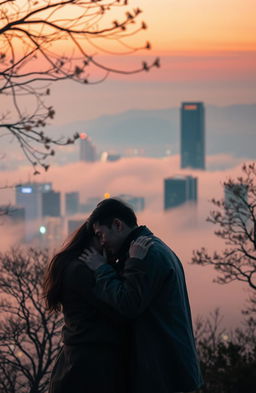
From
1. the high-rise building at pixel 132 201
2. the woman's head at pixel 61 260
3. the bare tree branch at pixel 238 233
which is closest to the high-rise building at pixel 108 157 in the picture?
the high-rise building at pixel 132 201

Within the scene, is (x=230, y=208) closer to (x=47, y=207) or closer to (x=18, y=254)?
(x=18, y=254)

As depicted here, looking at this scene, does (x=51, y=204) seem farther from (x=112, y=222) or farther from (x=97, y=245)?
(x=112, y=222)

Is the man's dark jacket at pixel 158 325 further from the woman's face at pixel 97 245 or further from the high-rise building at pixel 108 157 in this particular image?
the high-rise building at pixel 108 157

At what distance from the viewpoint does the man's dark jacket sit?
3688 mm

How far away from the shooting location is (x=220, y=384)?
945 cm

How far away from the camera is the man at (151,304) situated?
3.69 m

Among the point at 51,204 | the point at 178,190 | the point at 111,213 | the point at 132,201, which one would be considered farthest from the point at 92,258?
the point at 178,190

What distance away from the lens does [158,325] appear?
3.74m

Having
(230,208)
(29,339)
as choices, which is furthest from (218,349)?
(29,339)

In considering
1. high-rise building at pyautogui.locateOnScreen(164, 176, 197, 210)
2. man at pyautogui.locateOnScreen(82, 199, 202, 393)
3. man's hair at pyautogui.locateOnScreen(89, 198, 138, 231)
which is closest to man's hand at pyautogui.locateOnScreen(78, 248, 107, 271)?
man at pyautogui.locateOnScreen(82, 199, 202, 393)

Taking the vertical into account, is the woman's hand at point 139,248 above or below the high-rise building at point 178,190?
below

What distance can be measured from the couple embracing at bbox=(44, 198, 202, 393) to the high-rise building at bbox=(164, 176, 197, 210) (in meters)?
166

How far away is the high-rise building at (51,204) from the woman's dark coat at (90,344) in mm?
116507

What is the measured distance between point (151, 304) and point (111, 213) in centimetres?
42
